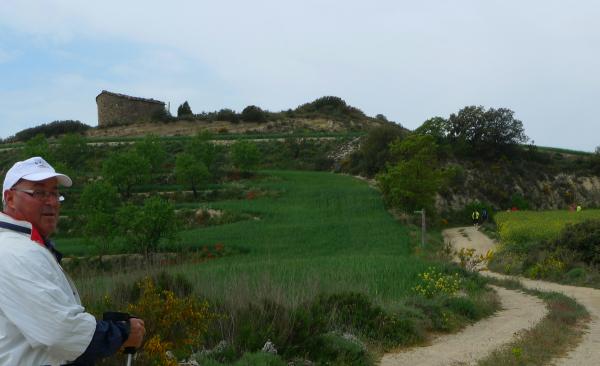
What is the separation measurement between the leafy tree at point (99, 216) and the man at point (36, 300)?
24.9 metres

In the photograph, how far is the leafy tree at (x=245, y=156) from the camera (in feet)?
182

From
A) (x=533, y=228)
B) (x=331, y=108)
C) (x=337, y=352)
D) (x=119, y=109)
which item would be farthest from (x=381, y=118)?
(x=337, y=352)

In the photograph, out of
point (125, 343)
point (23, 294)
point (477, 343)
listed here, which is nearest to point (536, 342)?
point (477, 343)

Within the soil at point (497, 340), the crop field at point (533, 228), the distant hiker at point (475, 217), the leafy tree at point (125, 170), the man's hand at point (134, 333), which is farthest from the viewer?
the distant hiker at point (475, 217)

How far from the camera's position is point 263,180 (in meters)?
56.0

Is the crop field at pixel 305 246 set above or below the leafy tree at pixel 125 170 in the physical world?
below

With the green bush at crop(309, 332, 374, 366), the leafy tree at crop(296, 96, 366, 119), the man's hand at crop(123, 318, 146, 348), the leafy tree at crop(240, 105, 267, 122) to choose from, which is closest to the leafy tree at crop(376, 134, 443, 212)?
the green bush at crop(309, 332, 374, 366)

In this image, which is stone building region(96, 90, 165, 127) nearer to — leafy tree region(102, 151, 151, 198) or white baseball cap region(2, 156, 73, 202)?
leafy tree region(102, 151, 151, 198)

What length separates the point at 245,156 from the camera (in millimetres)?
55531

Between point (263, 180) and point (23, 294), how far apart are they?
174 feet

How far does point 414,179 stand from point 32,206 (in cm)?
4034

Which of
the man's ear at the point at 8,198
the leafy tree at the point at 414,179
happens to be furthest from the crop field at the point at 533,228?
the man's ear at the point at 8,198

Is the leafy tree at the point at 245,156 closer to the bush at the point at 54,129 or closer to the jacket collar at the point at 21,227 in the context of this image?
the bush at the point at 54,129

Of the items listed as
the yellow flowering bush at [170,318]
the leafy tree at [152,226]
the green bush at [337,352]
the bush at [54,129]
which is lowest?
the leafy tree at [152,226]
